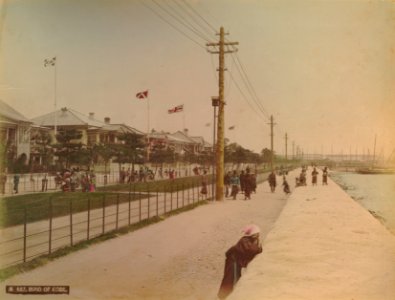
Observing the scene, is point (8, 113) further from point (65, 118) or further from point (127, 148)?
point (127, 148)

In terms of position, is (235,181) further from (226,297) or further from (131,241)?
(226,297)

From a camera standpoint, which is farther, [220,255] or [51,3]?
[220,255]

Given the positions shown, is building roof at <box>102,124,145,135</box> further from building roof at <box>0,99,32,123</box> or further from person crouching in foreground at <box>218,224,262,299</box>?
person crouching in foreground at <box>218,224,262,299</box>

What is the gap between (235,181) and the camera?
20.8 meters

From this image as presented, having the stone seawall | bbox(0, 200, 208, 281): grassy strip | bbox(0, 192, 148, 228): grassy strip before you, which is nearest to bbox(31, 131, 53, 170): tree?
bbox(0, 192, 148, 228): grassy strip

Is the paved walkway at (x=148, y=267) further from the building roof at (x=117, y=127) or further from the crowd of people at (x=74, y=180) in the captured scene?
the building roof at (x=117, y=127)

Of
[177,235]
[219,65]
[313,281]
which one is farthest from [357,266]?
[219,65]

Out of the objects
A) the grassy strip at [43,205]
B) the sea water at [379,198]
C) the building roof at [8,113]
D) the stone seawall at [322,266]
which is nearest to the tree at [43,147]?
the grassy strip at [43,205]

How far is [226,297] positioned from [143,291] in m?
1.47

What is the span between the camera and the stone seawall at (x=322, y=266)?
6.03 metres

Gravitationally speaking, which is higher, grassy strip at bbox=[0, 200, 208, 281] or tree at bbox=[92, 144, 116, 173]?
tree at bbox=[92, 144, 116, 173]

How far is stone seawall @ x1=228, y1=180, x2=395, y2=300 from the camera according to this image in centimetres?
603

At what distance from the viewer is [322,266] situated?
716cm

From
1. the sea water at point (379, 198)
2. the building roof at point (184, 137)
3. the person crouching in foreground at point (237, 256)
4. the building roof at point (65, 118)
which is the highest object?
the building roof at point (184, 137)
